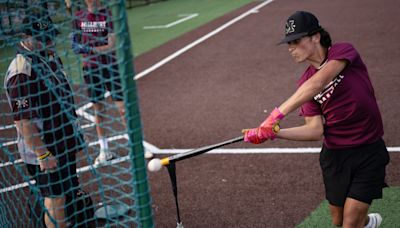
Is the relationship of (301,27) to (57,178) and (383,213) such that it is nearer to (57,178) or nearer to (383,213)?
(383,213)

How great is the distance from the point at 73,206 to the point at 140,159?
2226 mm

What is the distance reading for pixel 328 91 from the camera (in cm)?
368

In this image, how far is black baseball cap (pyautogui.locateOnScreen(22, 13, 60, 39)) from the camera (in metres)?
3.97

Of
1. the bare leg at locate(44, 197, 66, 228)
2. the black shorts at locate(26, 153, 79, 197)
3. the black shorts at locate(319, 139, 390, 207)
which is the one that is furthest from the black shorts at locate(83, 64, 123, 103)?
the black shorts at locate(319, 139, 390, 207)

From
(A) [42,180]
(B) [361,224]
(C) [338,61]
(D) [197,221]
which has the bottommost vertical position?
(D) [197,221]

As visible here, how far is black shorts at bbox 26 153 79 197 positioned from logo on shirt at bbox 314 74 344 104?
2.11 meters

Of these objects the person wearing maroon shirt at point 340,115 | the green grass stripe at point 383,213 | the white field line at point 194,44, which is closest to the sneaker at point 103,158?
the green grass stripe at point 383,213

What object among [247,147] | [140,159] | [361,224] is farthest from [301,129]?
[247,147]

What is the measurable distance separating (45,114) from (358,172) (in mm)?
2558

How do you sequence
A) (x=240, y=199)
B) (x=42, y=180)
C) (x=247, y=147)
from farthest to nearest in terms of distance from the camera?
(x=247, y=147)
(x=240, y=199)
(x=42, y=180)

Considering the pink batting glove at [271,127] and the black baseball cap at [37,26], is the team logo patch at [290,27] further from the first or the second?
the black baseball cap at [37,26]

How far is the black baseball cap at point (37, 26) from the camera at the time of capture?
13.0 ft

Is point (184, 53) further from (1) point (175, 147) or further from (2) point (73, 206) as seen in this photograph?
(2) point (73, 206)

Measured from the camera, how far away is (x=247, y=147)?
257 inches
